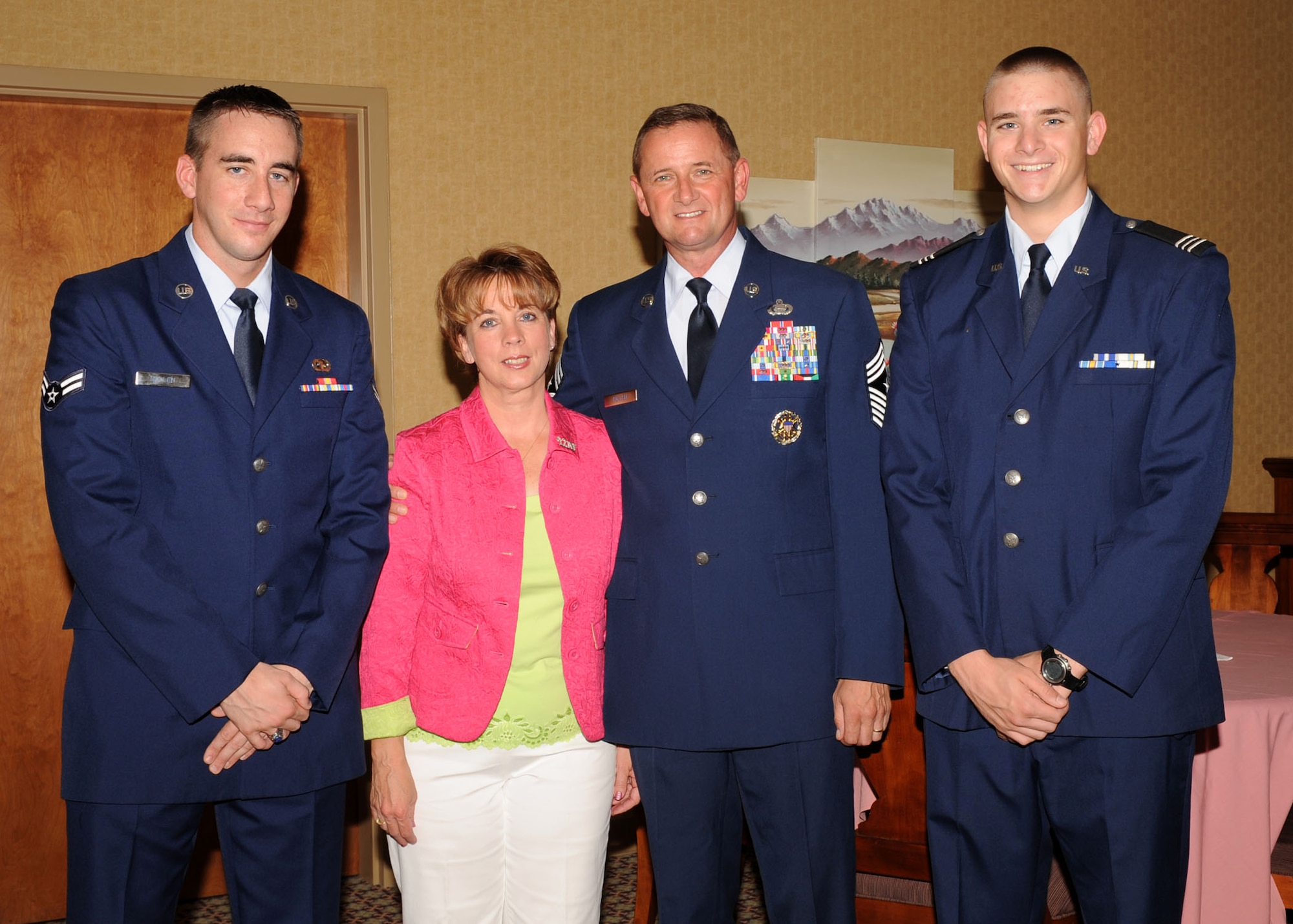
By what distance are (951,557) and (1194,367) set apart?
1.64 feet


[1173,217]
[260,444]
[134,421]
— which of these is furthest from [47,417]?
[1173,217]

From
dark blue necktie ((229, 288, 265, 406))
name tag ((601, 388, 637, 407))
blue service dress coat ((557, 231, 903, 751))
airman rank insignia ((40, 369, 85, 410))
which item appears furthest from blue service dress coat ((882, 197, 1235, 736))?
airman rank insignia ((40, 369, 85, 410))

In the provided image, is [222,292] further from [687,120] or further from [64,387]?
[687,120]

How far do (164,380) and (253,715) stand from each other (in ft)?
1.91

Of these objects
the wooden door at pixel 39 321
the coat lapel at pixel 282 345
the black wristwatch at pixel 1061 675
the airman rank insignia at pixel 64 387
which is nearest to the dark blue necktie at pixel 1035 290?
the black wristwatch at pixel 1061 675

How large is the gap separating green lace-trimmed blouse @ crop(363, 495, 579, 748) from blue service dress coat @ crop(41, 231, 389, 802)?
88mm

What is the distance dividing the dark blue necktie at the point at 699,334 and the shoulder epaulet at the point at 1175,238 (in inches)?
30.8

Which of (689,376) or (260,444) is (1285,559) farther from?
(260,444)

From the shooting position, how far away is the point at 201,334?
196 cm

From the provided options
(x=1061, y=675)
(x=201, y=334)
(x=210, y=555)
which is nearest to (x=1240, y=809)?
(x=1061, y=675)

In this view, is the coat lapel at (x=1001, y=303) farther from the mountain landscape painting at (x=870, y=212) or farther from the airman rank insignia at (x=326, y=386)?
the mountain landscape painting at (x=870, y=212)

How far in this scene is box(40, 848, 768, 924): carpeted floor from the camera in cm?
324

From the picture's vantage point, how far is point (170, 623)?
1839mm

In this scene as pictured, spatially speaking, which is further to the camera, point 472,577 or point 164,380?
point 472,577
